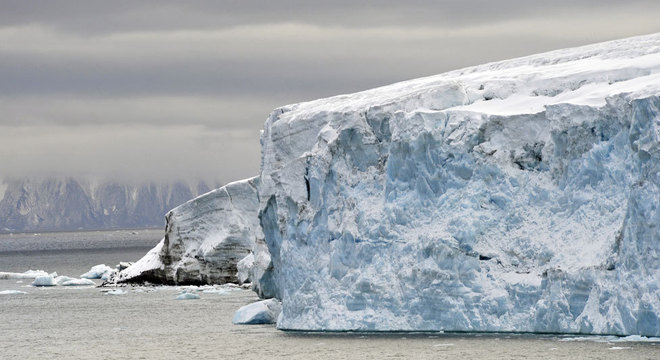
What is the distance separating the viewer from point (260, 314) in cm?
2481

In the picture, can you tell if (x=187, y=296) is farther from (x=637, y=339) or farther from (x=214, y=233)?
(x=637, y=339)

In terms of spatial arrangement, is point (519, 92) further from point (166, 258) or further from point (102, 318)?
point (166, 258)

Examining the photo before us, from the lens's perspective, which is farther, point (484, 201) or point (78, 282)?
point (78, 282)

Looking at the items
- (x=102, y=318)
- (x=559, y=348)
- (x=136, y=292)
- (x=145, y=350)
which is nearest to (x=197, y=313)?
(x=102, y=318)

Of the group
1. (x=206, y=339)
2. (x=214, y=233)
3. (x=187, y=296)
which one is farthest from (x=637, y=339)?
(x=214, y=233)

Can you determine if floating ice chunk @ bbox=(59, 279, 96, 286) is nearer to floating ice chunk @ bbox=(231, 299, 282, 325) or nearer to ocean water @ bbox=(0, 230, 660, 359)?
ocean water @ bbox=(0, 230, 660, 359)

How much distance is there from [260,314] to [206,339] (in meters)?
2.54

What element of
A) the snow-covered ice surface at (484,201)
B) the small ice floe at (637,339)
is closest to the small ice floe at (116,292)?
the snow-covered ice surface at (484,201)

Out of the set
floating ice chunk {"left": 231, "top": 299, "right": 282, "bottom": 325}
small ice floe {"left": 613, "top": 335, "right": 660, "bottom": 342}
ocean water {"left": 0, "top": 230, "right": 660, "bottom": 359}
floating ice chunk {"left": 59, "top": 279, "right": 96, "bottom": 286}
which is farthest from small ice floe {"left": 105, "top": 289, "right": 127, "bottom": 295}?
small ice floe {"left": 613, "top": 335, "right": 660, "bottom": 342}

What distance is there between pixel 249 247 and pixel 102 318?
9.54 meters

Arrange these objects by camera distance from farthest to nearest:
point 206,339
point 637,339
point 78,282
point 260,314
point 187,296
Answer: point 78,282
point 187,296
point 260,314
point 206,339
point 637,339

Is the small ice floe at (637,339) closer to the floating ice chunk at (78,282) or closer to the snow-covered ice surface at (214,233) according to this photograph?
the snow-covered ice surface at (214,233)

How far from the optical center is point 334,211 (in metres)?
21.8

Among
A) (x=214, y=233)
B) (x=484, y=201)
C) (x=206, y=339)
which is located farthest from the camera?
(x=214, y=233)
